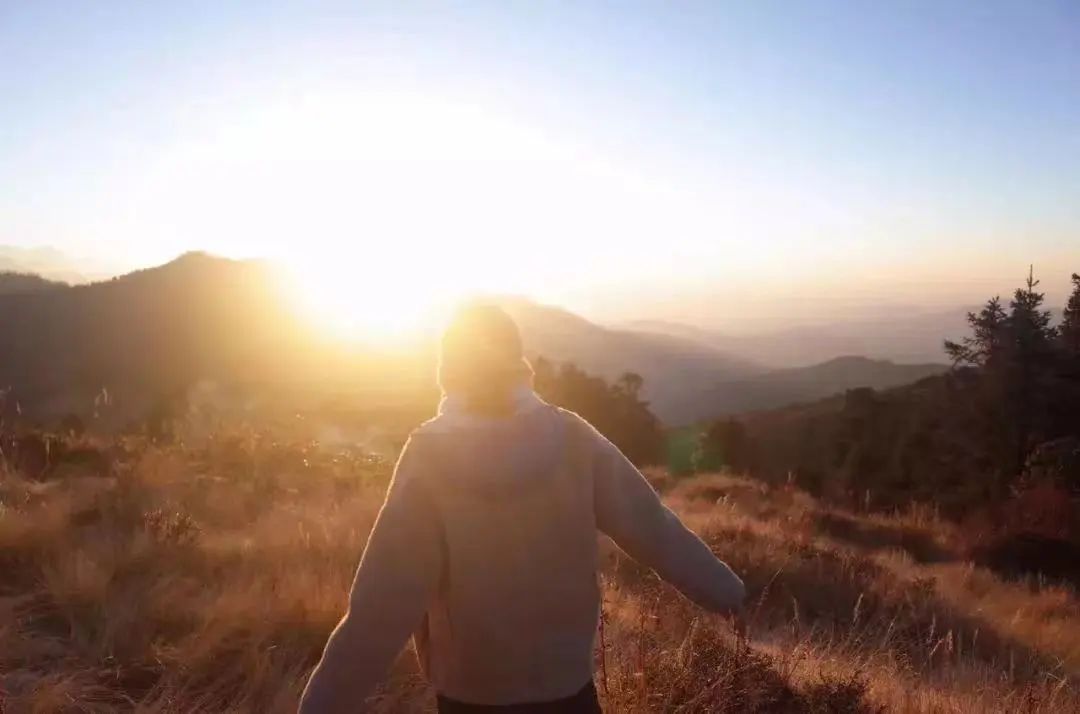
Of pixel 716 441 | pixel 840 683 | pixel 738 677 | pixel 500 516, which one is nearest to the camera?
pixel 500 516

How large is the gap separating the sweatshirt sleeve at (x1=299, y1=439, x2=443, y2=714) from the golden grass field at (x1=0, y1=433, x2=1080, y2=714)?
4.15 ft

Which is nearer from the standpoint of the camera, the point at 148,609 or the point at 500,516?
the point at 500,516

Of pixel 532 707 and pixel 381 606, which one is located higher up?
pixel 381 606

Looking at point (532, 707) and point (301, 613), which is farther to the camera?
point (301, 613)

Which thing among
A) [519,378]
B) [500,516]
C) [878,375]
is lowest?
[878,375]

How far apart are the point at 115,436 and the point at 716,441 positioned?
30.5 meters

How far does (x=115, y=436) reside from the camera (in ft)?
34.3

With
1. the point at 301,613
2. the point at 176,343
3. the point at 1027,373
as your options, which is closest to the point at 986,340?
the point at 1027,373

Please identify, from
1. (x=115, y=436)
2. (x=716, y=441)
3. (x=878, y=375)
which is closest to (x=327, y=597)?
(x=115, y=436)

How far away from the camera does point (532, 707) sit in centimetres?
199

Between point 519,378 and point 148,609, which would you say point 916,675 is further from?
point 148,609

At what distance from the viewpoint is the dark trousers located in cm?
198

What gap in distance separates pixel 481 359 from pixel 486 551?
472 millimetres

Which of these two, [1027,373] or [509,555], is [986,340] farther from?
[509,555]
